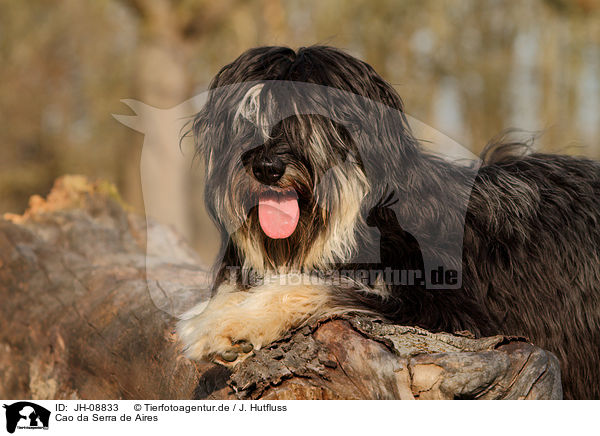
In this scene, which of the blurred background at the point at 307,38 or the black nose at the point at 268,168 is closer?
the black nose at the point at 268,168

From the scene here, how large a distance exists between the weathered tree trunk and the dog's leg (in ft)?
0.30

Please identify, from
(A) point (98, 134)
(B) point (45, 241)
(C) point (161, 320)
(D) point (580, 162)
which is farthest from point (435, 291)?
(A) point (98, 134)

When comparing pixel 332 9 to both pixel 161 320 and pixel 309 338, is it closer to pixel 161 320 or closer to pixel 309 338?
pixel 161 320

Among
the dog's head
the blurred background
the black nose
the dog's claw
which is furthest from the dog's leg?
the blurred background

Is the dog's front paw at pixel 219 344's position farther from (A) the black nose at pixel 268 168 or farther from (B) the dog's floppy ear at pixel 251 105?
(B) the dog's floppy ear at pixel 251 105

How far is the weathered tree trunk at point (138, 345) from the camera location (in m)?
2.44

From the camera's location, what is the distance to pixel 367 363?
2.50 metres

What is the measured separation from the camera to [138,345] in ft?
12.7

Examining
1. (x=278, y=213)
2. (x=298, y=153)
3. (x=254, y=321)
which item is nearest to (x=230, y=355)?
(x=254, y=321)
